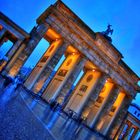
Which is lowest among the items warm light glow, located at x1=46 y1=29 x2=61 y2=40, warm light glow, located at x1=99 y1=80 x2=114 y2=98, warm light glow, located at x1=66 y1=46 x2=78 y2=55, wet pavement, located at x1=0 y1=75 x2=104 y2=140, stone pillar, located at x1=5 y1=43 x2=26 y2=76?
wet pavement, located at x1=0 y1=75 x2=104 y2=140

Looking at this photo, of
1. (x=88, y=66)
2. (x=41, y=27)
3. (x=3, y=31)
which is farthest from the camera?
(x=88, y=66)

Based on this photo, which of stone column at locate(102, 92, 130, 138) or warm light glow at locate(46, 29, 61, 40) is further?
stone column at locate(102, 92, 130, 138)

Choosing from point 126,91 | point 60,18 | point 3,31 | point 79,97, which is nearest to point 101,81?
point 79,97

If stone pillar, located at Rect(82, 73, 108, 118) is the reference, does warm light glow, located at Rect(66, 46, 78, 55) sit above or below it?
above

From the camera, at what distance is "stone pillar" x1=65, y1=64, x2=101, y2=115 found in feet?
95.1

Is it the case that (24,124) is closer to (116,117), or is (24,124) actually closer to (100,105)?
(100,105)

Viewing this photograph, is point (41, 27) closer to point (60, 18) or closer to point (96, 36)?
point (60, 18)

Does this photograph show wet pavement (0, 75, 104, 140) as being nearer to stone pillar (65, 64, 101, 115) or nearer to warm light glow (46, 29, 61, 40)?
warm light glow (46, 29, 61, 40)

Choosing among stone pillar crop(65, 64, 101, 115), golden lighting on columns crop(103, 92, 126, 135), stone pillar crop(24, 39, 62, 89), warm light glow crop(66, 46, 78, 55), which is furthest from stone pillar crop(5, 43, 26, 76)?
golden lighting on columns crop(103, 92, 126, 135)

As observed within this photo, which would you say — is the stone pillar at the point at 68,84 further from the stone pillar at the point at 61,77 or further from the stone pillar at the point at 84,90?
the stone pillar at the point at 84,90

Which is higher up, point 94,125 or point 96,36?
point 96,36

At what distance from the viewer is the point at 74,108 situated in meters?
29.6

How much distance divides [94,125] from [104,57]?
979cm

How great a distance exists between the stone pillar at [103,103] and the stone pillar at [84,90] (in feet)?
9.37
